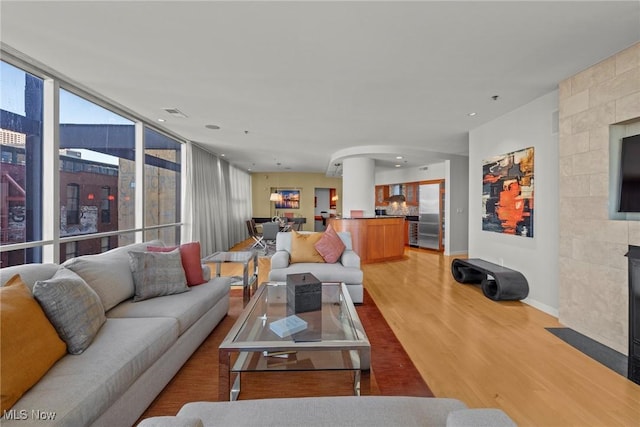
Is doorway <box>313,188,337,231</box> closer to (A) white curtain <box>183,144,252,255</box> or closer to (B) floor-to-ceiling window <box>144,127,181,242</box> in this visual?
(A) white curtain <box>183,144,252,255</box>

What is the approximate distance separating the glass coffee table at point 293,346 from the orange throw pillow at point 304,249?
4.59ft

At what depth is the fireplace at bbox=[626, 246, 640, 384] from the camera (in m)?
1.98

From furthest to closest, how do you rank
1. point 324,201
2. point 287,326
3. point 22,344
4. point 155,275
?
point 324,201, point 155,275, point 287,326, point 22,344

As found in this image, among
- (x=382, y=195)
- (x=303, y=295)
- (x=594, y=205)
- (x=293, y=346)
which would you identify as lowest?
(x=293, y=346)

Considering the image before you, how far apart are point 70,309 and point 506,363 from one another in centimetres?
307

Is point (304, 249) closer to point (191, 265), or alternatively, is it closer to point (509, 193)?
point (191, 265)

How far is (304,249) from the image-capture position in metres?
3.75

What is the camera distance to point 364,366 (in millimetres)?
1574

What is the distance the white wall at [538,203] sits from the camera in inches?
127

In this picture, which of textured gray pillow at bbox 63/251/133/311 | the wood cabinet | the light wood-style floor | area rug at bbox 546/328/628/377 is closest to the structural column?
the wood cabinet

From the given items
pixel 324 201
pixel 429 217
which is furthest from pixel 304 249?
pixel 324 201

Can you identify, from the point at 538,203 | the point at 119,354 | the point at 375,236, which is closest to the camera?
the point at 119,354

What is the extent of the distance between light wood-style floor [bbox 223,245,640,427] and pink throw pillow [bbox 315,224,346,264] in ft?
2.63

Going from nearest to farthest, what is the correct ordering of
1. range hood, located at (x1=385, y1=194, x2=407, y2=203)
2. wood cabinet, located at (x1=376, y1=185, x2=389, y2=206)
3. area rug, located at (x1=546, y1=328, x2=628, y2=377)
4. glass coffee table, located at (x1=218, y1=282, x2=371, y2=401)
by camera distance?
glass coffee table, located at (x1=218, y1=282, x2=371, y2=401), area rug, located at (x1=546, y1=328, x2=628, y2=377), range hood, located at (x1=385, y1=194, x2=407, y2=203), wood cabinet, located at (x1=376, y1=185, x2=389, y2=206)
